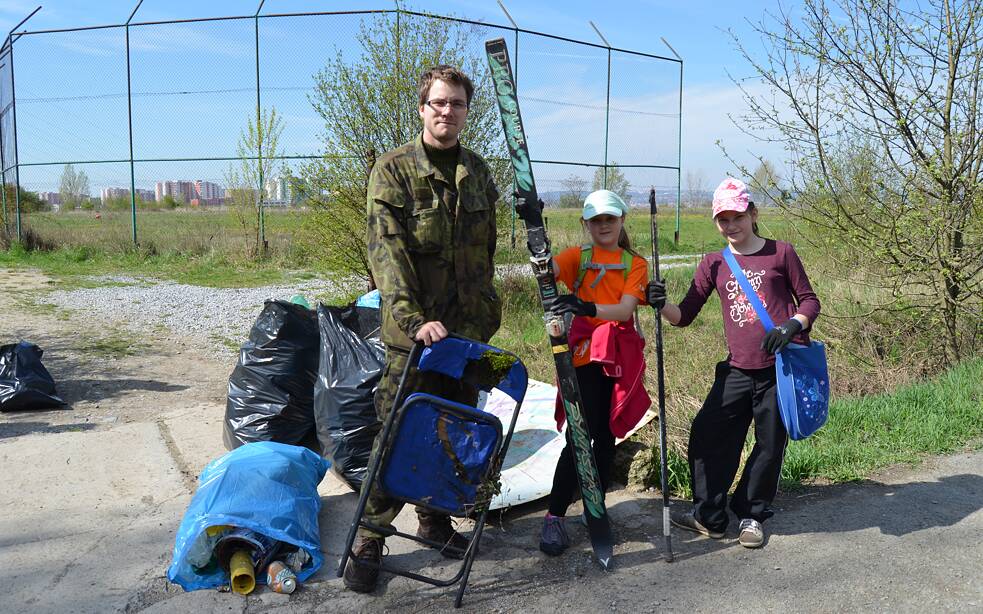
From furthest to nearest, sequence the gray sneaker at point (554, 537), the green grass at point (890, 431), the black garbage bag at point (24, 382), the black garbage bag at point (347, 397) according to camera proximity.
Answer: the black garbage bag at point (24, 382) → the green grass at point (890, 431) → the black garbage bag at point (347, 397) → the gray sneaker at point (554, 537)

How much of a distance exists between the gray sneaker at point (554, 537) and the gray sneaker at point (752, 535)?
79cm

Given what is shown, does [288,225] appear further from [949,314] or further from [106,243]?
[949,314]

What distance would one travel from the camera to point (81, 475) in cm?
407

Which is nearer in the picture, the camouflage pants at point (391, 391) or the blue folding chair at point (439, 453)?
the blue folding chair at point (439, 453)

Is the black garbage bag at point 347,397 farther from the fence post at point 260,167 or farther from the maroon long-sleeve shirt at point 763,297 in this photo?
the fence post at point 260,167

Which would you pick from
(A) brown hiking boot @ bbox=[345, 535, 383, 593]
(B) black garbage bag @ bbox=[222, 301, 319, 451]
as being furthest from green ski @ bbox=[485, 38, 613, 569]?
(B) black garbage bag @ bbox=[222, 301, 319, 451]

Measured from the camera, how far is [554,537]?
3.31 meters

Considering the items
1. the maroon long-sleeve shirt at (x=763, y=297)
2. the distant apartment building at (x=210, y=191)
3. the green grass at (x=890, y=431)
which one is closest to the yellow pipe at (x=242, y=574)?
the maroon long-sleeve shirt at (x=763, y=297)

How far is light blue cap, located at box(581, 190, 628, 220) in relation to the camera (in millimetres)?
3236

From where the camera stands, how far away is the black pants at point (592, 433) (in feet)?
10.9

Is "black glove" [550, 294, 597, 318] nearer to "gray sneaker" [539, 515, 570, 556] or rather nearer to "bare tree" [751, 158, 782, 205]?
"gray sneaker" [539, 515, 570, 556]

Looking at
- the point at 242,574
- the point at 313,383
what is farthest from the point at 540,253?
the point at 313,383

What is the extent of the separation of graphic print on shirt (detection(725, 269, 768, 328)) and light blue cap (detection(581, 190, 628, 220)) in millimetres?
621

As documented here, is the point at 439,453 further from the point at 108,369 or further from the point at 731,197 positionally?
the point at 108,369
